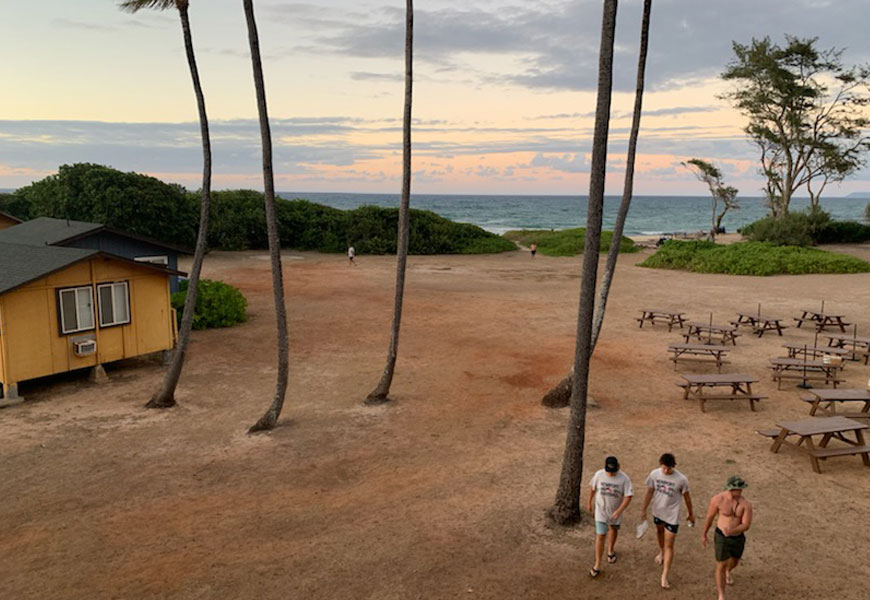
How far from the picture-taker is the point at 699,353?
19406mm

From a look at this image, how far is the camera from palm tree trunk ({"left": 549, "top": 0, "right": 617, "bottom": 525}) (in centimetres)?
959

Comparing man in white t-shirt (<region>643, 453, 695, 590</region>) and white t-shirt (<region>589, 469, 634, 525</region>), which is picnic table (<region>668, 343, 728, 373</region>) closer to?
man in white t-shirt (<region>643, 453, 695, 590</region>)

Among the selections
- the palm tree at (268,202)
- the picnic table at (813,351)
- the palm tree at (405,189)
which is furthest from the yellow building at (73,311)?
the picnic table at (813,351)

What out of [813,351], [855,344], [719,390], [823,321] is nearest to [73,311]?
[719,390]

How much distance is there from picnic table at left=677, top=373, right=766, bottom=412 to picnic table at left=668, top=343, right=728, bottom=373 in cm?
181

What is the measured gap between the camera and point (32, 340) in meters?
16.3

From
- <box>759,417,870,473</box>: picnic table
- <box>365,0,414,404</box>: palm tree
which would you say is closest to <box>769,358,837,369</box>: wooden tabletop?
<box>759,417,870,473</box>: picnic table

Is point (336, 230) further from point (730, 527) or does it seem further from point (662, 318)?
point (730, 527)

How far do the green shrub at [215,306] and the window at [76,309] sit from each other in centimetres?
584

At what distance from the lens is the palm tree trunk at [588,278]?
377 inches

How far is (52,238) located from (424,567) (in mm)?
19654

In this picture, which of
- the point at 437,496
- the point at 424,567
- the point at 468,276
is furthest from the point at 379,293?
the point at 424,567

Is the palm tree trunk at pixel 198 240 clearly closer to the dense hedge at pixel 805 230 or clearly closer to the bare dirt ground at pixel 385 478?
the bare dirt ground at pixel 385 478

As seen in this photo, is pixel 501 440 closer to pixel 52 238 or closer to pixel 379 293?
pixel 52 238
